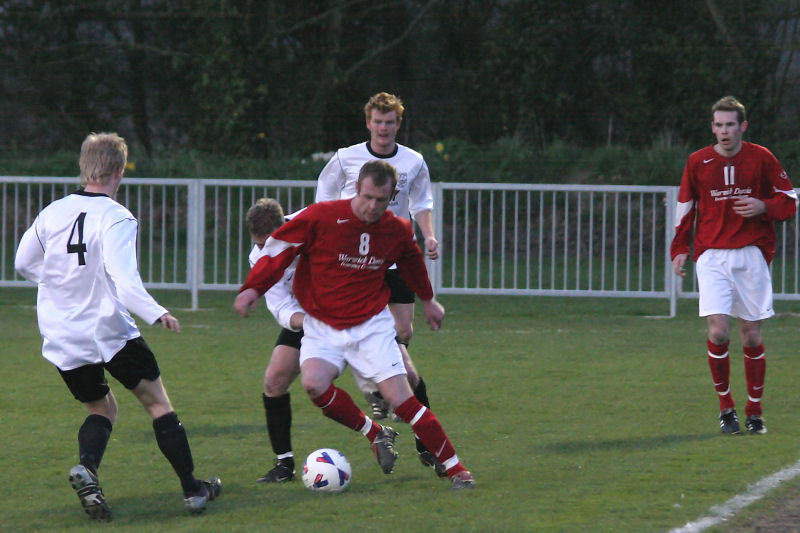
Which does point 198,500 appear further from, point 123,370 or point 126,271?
point 126,271

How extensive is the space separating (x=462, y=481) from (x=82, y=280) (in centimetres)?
188

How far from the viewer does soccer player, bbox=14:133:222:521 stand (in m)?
5.02

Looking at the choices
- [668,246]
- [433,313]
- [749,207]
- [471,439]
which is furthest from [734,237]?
[668,246]

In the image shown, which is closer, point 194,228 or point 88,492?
point 88,492

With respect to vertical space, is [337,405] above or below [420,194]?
below

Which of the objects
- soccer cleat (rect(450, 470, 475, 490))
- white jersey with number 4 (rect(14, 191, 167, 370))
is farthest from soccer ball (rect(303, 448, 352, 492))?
white jersey with number 4 (rect(14, 191, 167, 370))

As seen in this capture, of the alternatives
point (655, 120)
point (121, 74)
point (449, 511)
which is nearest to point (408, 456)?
point (449, 511)

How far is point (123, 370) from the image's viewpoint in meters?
5.11

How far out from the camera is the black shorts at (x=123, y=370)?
5.11m

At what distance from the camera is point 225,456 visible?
6.41m

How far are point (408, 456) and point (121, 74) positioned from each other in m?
20.4

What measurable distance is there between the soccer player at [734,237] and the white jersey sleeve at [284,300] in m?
2.40

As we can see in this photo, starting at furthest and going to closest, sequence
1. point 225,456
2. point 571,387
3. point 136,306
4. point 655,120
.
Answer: point 655,120 → point 571,387 → point 225,456 → point 136,306

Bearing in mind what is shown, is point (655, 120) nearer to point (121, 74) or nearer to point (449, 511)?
point (121, 74)
